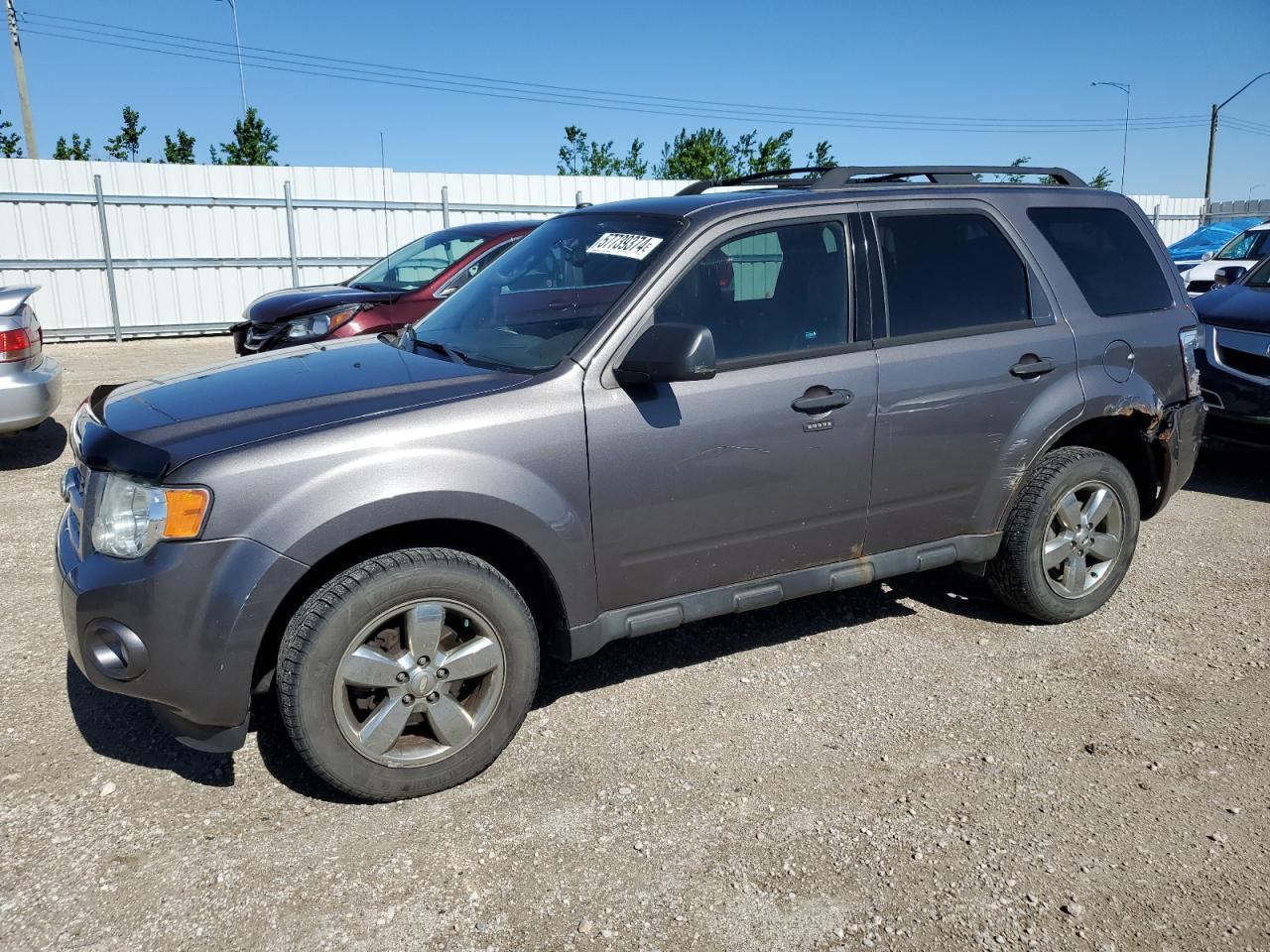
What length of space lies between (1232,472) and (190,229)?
1505 cm

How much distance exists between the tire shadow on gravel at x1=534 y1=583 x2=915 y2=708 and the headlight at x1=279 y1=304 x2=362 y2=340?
15.4ft

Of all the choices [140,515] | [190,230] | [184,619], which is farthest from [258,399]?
[190,230]

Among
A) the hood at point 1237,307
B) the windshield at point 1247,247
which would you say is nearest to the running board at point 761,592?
the hood at point 1237,307

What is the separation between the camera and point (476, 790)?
10.6 feet

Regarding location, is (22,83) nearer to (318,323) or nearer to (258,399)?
(318,323)

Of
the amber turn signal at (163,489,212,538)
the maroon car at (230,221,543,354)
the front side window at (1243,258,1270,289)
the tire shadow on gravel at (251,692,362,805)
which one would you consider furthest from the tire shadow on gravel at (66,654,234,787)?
the front side window at (1243,258,1270,289)

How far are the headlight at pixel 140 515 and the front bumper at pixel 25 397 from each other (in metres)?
4.71

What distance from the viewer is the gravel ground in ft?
8.59

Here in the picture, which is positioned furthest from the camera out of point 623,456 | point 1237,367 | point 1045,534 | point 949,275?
point 1237,367

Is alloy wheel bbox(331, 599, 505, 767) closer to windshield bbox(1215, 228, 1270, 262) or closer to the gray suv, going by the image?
the gray suv

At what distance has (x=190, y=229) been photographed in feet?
53.0

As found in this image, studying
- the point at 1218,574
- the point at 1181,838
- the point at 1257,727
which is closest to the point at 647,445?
the point at 1181,838

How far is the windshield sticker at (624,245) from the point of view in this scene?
11.8ft

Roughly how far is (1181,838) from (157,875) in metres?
2.96
